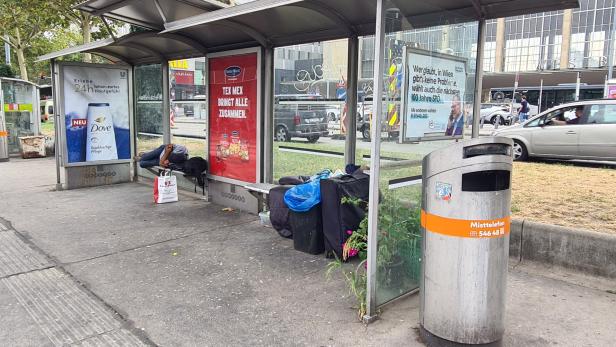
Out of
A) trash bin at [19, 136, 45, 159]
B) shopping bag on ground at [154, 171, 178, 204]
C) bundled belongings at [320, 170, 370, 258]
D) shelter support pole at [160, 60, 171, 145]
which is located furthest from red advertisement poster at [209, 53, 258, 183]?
trash bin at [19, 136, 45, 159]

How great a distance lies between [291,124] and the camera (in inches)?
238

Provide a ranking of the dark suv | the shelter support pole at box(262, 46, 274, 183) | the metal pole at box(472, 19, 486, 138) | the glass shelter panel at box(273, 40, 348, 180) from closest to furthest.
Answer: the metal pole at box(472, 19, 486, 138) < the glass shelter panel at box(273, 40, 348, 180) < the dark suv < the shelter support pole at box(262, 46, 274, 183)

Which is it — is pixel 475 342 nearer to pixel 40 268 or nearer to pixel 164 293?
pixel 164 293

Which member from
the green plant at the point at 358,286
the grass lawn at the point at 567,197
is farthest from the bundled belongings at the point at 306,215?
the grass lawn at the point at 567,197

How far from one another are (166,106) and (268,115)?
8.77ft

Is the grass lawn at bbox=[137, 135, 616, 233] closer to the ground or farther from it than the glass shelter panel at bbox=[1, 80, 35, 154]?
closer to the ground

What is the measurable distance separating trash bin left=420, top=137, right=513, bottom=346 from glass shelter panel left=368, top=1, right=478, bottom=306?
0.55m

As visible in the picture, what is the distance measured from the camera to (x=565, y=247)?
14.0 feet

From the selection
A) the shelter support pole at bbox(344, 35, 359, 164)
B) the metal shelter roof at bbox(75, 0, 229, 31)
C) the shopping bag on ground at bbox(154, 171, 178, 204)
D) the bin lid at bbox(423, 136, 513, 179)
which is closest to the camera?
the bin lid at bbox(423, 136, 513, 179)

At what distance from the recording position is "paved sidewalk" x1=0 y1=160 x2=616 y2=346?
3.18 meters

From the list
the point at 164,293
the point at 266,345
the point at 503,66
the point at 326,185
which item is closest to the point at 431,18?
the point at 326,185

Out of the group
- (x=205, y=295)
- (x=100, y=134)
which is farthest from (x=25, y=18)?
(x=205, y=295)

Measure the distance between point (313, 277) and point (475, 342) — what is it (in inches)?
65.7

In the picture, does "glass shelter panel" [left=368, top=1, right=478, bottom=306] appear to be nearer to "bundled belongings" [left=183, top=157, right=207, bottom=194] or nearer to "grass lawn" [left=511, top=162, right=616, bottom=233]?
"grass lawn" [left=511, top=162, right=616, bottom=233]
